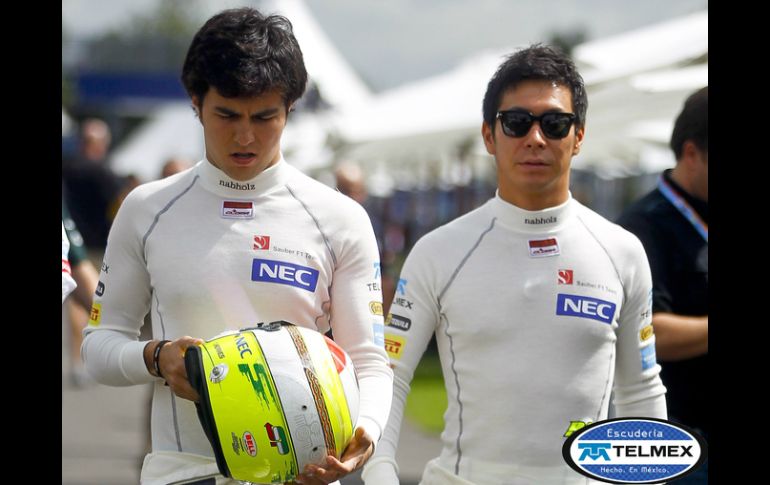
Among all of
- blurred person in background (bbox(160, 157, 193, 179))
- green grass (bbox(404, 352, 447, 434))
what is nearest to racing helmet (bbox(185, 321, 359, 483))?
blurred person in background (bbox(160, 157, 193, 179))

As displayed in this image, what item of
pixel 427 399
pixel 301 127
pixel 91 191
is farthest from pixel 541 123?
pixel 301 127

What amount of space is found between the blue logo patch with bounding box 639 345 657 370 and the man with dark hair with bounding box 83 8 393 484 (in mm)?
891

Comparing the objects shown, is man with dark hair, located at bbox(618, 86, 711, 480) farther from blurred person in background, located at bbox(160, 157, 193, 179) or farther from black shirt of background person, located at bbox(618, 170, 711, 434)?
blurred person in background, located at bbox(160, 157, 193, 179)

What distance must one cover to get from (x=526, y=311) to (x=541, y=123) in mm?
564

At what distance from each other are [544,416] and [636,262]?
56cm

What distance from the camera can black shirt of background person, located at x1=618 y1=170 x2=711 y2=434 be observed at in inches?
170

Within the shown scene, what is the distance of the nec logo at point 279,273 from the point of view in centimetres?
311

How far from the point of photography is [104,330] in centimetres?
321

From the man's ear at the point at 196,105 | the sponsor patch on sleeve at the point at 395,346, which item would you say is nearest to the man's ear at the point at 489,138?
the sponsor patch on sleeve at the point at 395,346

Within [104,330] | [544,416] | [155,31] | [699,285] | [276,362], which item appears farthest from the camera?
[155,31]

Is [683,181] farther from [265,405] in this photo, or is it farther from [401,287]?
[265,405]

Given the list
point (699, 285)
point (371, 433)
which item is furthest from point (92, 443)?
point (371, 433)
